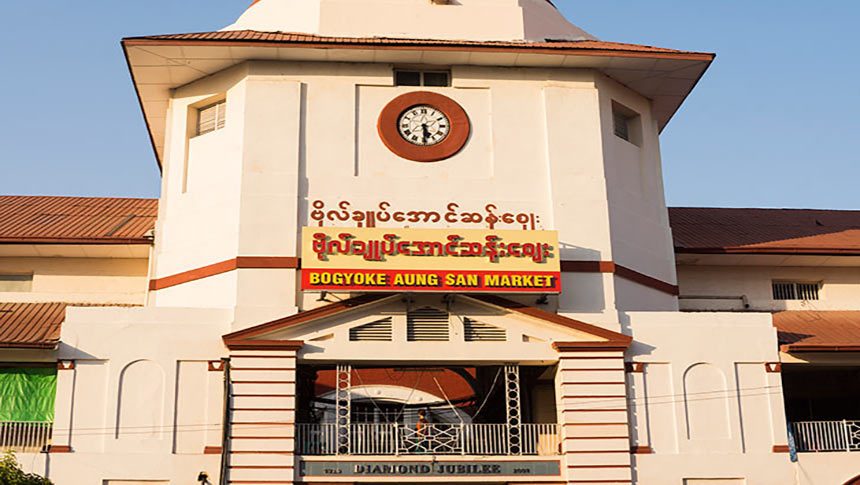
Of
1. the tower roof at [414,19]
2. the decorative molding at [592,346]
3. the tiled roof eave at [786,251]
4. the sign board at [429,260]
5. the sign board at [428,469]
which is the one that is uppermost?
the tower roof at [414,19]

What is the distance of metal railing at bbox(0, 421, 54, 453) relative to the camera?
1193 inches

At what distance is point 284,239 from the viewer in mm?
31922

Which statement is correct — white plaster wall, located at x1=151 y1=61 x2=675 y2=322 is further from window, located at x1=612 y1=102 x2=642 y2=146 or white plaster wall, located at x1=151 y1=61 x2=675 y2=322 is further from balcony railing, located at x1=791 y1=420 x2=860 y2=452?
balcony railing, located at x1=791 y1=420 x2=860 y2=452

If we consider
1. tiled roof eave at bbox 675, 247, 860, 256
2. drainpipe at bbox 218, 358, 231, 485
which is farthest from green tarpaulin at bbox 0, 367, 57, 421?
tiled roof eave at bbox 675, 247, 860, 256

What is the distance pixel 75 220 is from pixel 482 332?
1480 cm

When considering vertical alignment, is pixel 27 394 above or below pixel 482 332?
below

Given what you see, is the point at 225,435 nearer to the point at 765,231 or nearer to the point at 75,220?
Answer: the point at 75,220

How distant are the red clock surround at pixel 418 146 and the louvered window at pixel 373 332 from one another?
16.9 feet

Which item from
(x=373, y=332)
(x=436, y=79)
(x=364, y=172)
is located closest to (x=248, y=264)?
(x=373, y=332)

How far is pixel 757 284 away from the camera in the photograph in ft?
126

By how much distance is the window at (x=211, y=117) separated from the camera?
34.8 m

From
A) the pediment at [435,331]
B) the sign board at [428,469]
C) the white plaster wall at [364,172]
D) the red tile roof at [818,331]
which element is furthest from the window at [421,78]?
the red tile roof at [818,331]

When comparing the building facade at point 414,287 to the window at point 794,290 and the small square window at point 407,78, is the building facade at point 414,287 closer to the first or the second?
the small square window at point 407,78

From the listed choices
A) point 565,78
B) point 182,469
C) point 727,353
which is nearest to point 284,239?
point 182,469
